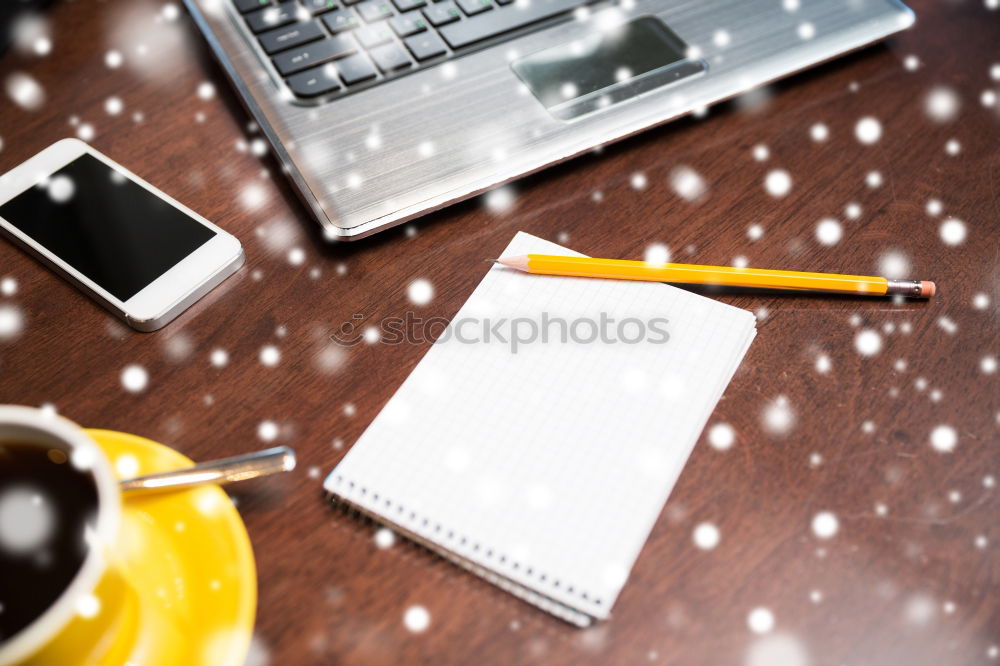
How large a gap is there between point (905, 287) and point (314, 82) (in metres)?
0.42

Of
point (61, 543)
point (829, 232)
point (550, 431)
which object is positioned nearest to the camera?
point (61, 543)

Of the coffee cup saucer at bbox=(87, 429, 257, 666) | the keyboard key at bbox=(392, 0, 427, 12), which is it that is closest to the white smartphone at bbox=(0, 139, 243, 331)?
the coffee cup saucer at bbox=(87, 429, 257, 666)

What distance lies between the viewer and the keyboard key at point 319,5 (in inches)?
23.6

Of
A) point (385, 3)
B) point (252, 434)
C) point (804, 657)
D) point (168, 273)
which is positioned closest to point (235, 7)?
point (385, 3)

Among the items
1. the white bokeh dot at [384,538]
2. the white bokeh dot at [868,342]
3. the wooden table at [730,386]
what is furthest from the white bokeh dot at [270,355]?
the white bokeh dot at [868,342]

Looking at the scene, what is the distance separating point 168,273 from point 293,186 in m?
0.11

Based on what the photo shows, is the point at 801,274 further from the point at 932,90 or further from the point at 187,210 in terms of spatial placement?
the point at 187,210

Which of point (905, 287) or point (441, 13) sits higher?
point (441, 13)

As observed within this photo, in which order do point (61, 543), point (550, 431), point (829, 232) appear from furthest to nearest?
1. point (829, 232)
2. point (550, 431)
3. point (61, 543)

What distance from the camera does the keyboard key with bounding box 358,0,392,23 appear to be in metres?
0.60

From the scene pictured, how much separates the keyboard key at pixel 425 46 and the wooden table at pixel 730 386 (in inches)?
5.0

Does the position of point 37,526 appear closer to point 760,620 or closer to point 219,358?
point 219,358

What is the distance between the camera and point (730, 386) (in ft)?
1.51

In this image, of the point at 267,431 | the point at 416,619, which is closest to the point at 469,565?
the point at 416,619
